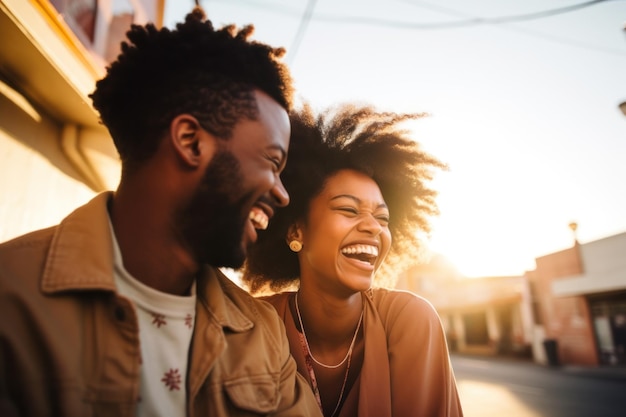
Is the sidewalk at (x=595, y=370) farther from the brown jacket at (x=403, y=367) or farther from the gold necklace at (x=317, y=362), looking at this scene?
the gold necklace at (x=317, y=362)

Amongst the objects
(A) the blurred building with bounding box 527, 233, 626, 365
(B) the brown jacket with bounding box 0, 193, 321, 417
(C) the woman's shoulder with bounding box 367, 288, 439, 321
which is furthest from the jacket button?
(A) the blurred building with bounding box 527, 233, 626, 365

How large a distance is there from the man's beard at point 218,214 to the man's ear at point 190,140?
61 mm

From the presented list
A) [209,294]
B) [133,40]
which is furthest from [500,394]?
[133,40]

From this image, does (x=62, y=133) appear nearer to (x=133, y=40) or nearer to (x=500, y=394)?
(x=133, y=40)

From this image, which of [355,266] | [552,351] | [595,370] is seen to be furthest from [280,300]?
[552,351]

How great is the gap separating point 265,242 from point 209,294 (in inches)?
57.8

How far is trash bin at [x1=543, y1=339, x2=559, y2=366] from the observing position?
2031cm

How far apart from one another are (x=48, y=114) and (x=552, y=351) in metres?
24.9

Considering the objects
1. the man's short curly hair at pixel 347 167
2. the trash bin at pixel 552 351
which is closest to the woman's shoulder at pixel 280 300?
the man's short curly hair at pixel 347 167

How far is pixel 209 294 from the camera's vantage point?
197 cm

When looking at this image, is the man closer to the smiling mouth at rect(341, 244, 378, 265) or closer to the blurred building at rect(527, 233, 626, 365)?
the smiling mouth at rect(341, 244, 378, 265)

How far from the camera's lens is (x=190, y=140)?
178 centimetres

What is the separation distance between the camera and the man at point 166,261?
4.18ft

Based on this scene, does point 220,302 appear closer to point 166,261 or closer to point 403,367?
point 166,261
